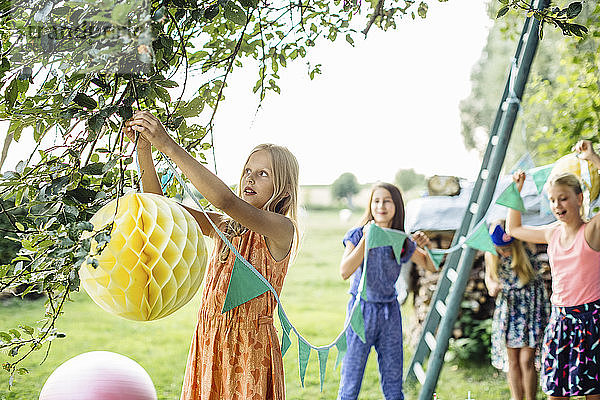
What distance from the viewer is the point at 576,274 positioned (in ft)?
7.97

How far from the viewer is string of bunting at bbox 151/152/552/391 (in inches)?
51.1

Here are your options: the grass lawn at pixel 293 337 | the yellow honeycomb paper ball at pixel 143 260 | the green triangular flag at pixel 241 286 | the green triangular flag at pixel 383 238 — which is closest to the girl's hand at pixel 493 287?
the grass lawn at pixel 293 337

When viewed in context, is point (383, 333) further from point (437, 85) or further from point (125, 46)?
point (437, 85)

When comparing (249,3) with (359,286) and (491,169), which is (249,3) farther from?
(491,169)

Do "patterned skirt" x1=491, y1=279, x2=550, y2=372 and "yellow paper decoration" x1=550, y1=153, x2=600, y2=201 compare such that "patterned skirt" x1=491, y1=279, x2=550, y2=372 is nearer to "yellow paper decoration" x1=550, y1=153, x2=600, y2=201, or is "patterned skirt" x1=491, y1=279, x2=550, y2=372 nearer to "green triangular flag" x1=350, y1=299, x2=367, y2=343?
"yellow paper decoration" x1=550, y1=153, x2=600, y2=201

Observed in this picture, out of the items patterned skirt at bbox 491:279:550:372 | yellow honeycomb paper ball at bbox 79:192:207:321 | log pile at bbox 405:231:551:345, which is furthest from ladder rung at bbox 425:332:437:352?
yellow honeycomb paper ball at bbox 79:192:207:321

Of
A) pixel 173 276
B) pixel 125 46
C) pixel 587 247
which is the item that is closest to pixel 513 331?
pixel 587 247

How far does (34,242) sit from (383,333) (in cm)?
191

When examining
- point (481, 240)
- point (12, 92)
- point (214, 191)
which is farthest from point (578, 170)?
point (12, 92)

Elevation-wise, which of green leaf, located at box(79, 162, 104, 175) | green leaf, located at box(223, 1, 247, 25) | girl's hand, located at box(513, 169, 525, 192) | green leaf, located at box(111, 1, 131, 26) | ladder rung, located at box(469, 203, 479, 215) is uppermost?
green leaf, located at box(223, 1, 247, 25)

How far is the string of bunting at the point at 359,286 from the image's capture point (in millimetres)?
1297

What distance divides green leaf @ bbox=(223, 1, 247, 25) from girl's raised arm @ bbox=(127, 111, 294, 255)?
208mm

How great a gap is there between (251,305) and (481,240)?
1284mm

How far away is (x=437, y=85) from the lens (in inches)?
261
